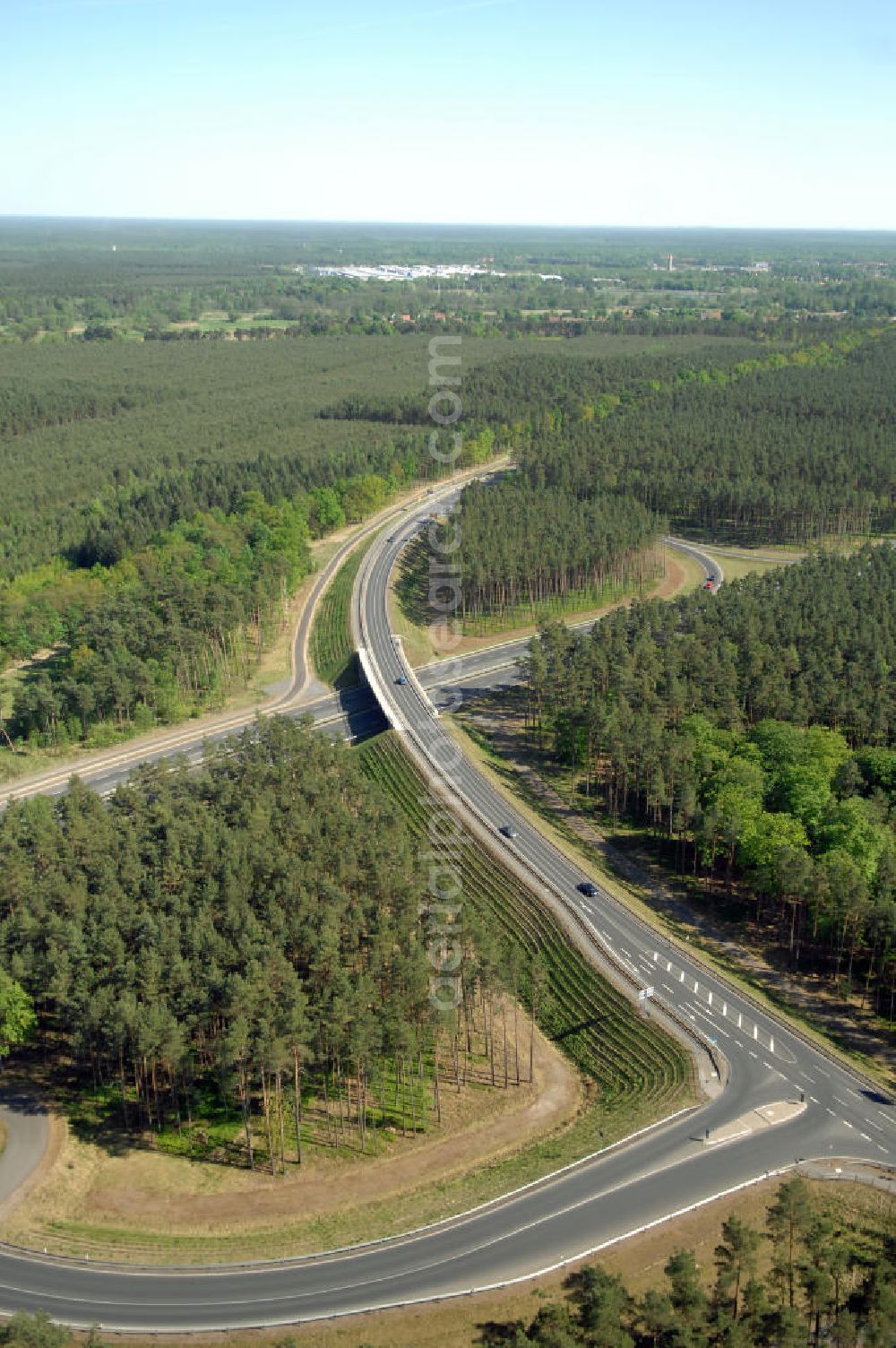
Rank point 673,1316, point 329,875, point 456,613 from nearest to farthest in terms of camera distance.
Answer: point 673,1316 < point 329,875 < point 456,613

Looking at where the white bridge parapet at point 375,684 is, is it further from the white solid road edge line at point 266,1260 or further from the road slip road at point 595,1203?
the white solid road edge line at point 266,1260

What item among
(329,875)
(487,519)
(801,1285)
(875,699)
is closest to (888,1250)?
(801,1285)

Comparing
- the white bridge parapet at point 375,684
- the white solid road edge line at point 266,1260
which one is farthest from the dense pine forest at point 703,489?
the white solid road edge line at point 266,1260

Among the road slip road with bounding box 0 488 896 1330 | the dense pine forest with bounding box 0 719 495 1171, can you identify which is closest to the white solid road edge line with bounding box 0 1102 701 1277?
the road slip road with bounding box 0 488 896 1330

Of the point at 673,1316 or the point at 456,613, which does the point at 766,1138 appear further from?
the point at 456,613

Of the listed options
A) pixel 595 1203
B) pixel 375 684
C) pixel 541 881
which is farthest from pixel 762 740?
pixel 595 1203

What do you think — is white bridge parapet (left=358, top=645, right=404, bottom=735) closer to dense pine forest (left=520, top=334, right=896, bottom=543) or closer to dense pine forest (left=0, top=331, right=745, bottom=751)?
dense pine forest (left=0, top=331, right=745, bottom=751)
